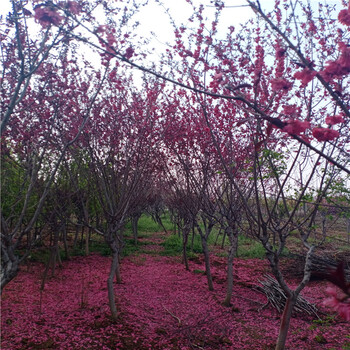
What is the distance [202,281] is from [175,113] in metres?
5.26

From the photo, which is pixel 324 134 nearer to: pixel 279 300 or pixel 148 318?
pixel 148 318

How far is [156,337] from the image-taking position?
523 cm

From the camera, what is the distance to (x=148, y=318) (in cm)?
608

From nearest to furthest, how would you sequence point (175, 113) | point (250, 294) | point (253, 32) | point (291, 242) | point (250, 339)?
1. point (253, 32)
2. point (250, 339)
3. point (175, 113)
4. point (250, 294)
5. point (291, 242)

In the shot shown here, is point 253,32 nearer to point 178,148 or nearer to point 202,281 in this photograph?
point 178,148

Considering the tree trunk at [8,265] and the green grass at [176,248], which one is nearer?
the tree trunk at [8,265]

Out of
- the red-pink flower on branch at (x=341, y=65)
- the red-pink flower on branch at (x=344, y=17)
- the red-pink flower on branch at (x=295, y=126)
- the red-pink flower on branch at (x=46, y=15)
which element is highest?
the red-pink flower on branch at (x=46, y=15)

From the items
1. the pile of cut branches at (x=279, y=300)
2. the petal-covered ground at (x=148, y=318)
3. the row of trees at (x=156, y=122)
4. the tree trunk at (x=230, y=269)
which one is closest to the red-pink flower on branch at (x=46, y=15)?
the row of trees at (x=156, y=122)

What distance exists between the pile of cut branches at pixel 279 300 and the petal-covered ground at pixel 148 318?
0.55 feet

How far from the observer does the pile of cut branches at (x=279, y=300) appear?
6.59 m

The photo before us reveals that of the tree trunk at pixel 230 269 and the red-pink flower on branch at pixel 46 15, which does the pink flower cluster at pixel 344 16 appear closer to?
the red-pink flower on branch at pixel 46 15

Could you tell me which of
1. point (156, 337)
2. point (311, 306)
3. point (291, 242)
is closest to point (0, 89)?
point (156, 337)

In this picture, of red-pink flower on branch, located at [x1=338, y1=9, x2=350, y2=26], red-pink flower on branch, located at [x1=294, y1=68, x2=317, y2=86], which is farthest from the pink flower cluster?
red-pink flower on branch, located at [x1=294, y1=68, x2=317, y2=86]

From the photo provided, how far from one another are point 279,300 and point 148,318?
301cm
